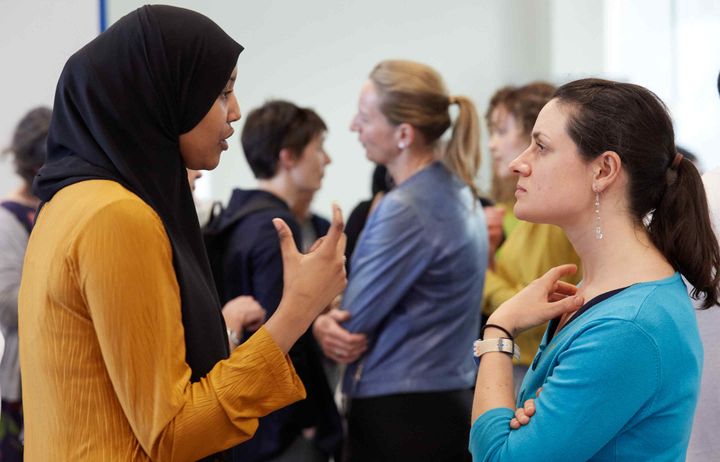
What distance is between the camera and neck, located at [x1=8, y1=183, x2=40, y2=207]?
2.90m

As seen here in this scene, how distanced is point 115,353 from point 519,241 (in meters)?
1.76

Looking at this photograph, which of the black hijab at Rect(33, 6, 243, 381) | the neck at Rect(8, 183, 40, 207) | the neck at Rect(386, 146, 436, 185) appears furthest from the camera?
the neck at Rect(8, 183, 40, 207)

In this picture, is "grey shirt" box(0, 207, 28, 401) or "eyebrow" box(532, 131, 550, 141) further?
"grey shirt" box(0, 207, 28, 401)

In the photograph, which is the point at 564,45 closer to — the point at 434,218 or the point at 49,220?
the point at 434,218

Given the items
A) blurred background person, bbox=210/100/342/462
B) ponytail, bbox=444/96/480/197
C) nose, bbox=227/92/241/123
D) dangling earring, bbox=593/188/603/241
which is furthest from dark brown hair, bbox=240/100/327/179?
dangling earring, bbox=593/188/603/241

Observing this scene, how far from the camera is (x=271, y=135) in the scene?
118 inches

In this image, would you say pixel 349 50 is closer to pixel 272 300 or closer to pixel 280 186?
pixel 280 186

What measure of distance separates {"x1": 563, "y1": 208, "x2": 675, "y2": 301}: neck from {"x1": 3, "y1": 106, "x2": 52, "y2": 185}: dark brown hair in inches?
78.3

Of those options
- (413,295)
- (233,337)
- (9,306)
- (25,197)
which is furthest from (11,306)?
(413,295)

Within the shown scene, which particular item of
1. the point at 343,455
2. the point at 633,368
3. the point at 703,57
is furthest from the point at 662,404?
the point at 703,57

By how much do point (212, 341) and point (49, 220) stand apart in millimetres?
310

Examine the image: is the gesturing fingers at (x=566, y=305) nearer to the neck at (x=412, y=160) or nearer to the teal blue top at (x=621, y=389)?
the teal blue top at (x=621, y=389)

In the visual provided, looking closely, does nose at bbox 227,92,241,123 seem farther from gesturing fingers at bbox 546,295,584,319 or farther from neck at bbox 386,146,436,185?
neck at bbox 386,146,436,185

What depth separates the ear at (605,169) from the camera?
1480 millimetres
